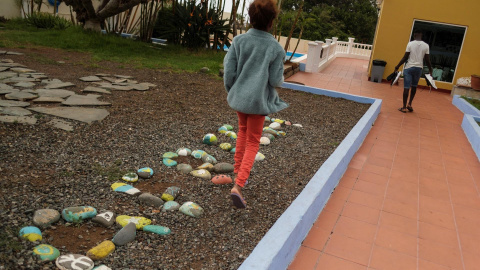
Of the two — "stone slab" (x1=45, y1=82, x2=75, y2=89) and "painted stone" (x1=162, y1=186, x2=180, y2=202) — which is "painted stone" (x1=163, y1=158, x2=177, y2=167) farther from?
"stone slab" (x1=45, y1=82, x2=75, y2=89)

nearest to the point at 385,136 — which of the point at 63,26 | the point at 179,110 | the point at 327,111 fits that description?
the point at 327,111

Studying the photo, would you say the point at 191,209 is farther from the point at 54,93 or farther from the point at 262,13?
the point at 54,93

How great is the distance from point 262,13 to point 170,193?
5.14 ft

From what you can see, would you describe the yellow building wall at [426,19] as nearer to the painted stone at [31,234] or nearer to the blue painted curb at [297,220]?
the blue painted curb at [297,220]

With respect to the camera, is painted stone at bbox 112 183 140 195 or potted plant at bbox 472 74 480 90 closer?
painted stone at bbox 112 183 140 195

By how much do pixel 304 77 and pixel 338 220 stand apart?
28.3ft

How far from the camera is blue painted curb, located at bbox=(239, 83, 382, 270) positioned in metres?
2.37

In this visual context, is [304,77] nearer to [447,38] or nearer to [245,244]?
[447,38]

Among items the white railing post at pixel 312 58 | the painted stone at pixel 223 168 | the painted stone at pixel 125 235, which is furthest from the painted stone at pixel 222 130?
the white railing post at pixel 312 58

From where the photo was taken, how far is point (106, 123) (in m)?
4.71

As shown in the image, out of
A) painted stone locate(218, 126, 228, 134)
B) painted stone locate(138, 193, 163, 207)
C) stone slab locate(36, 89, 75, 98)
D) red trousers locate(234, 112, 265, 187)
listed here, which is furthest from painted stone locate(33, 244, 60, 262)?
stone slab locate(36, 89, 75, 98)

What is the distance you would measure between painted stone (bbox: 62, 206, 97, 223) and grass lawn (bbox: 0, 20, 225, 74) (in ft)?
20.6

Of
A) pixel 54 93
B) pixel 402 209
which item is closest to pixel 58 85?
pixel 54 93

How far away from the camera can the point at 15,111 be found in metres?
4.48
